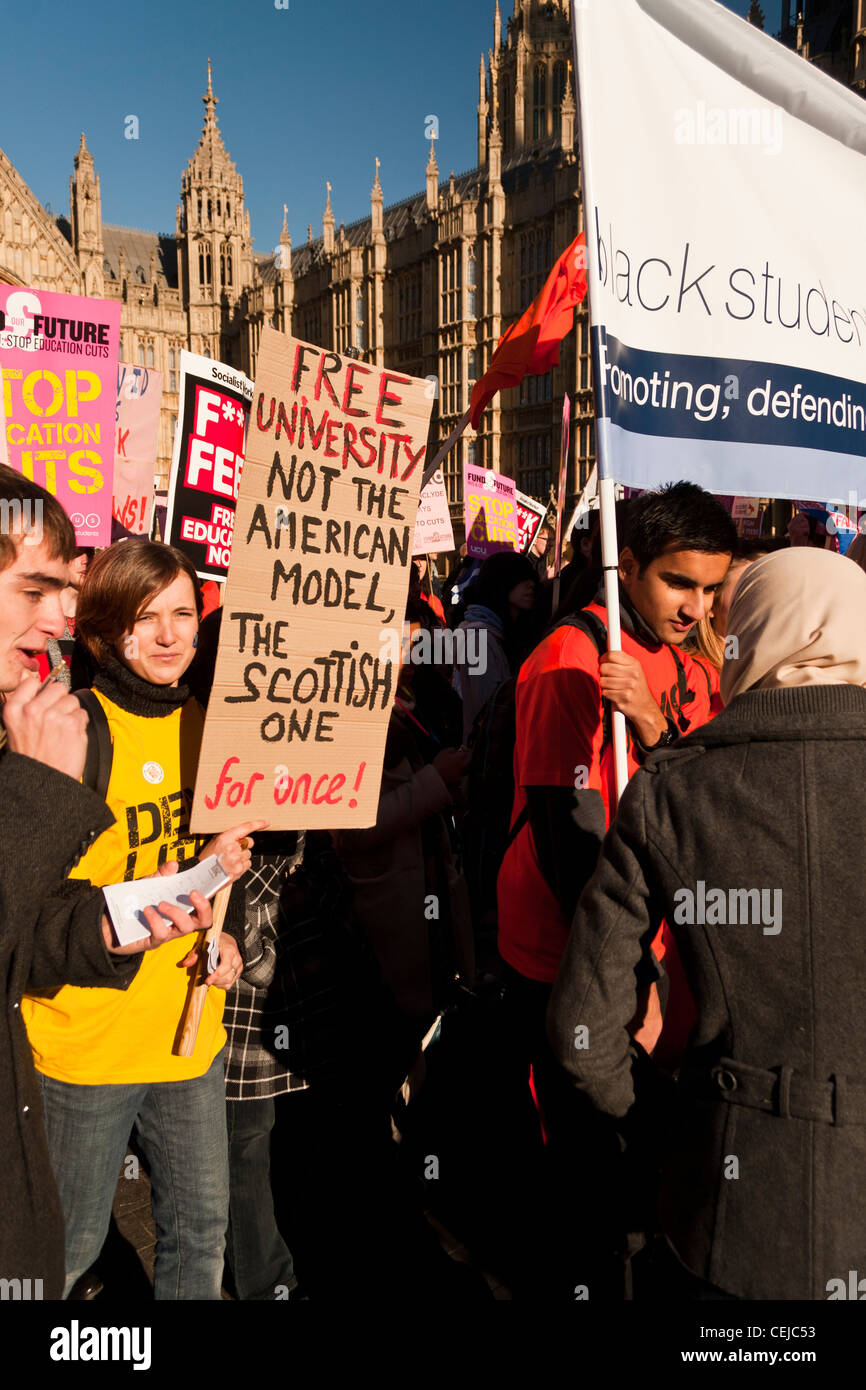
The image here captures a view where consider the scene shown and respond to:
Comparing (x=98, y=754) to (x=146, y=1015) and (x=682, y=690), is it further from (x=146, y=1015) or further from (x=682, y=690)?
(x=682, y=690)

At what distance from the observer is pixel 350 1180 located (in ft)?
9.63

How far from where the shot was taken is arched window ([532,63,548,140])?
4325 centimetres

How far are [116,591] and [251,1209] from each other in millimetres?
1556

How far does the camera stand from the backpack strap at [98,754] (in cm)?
191

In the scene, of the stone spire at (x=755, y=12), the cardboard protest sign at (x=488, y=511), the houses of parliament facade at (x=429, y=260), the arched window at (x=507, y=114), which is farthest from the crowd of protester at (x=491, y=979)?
the arched window at (x=507, y=114)

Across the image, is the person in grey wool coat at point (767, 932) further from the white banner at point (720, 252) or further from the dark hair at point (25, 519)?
the dark hair at point (25, 519)

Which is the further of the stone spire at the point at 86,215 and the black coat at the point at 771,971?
the stone spire at the point at 86,215

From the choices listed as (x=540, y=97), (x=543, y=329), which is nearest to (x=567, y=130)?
(x=540, y=97)

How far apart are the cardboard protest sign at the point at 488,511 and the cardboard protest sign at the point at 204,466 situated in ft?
15.3

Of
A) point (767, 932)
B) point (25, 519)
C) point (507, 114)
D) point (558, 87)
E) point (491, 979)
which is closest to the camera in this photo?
point (767, 932)

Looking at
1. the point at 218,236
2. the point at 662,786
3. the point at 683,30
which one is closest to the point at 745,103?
the point at 683,30

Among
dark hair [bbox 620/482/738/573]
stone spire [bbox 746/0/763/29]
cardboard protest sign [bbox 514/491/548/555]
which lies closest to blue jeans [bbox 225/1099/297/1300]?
dark hair [bbox 620/482/738/573]

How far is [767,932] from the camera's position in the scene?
1379 millimetres
